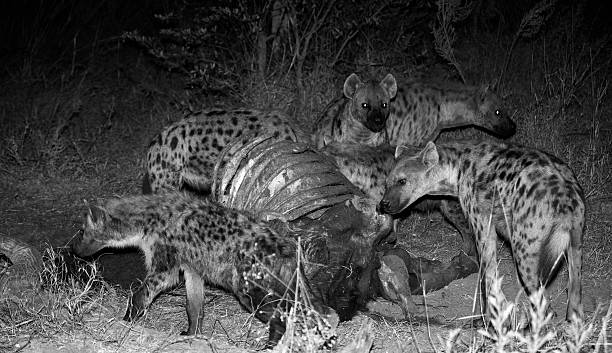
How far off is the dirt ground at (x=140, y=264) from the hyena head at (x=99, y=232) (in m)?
0.33

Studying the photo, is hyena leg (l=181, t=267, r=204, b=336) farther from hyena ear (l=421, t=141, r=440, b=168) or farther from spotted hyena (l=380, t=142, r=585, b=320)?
hyena ear (l=421, t=141, r=440, b=168)

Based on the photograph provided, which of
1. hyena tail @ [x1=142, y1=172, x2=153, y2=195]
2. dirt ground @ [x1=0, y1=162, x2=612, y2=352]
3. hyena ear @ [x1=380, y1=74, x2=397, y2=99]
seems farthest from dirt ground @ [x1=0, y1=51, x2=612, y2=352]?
hyena ear @ [x1=380, y1=74, x2=397, y2=99]

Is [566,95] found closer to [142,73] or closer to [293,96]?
[293,96]

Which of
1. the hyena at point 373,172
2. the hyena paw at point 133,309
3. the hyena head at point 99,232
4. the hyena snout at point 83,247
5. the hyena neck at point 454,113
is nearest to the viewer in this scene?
the hyena paw at point 133,309

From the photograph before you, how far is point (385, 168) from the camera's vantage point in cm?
504

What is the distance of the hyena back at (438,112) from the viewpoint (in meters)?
5.93

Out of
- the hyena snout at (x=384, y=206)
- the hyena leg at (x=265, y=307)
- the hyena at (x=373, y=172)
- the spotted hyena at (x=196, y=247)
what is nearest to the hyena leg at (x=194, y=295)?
the spotted hyena at (x=196, y=247)

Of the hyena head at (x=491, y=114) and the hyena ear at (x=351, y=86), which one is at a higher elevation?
the hyena ear at (x=351, y=86)

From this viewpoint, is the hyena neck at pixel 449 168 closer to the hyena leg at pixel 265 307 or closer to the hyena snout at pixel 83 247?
the hyena leg at pixel 265 307

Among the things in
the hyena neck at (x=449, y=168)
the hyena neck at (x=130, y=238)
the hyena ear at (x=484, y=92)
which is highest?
the hyena ear at (x=484, y=92)

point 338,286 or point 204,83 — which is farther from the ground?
point 204,83

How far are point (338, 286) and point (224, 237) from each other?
71 cm

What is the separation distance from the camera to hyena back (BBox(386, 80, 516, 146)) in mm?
5930

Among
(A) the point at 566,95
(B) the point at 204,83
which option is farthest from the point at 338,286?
(A) the point at 566,95
